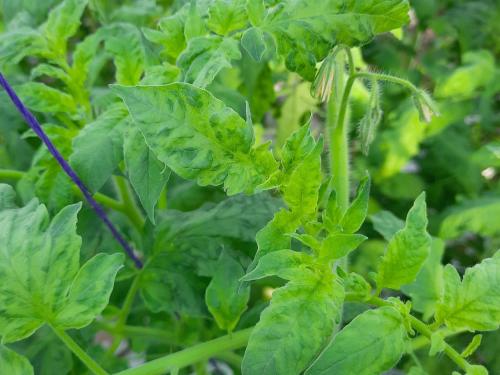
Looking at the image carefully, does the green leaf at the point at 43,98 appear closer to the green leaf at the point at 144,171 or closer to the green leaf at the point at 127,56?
the green leaf at the point at 127,56

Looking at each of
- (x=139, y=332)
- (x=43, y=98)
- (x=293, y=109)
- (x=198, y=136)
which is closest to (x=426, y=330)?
(x=198, y=136)

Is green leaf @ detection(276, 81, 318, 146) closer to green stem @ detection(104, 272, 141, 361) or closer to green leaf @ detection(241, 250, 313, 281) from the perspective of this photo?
green stem @ detection(104, 272, 141, 361)

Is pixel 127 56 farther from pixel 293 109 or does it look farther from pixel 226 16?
pixel 293 109

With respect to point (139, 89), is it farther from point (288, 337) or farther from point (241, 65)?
point (241, 65)

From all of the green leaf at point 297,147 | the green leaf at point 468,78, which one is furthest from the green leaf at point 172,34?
the green leaf at point 468,78

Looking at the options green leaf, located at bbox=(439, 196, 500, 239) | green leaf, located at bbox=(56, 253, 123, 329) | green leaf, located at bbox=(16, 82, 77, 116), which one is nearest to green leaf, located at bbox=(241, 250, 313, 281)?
green leaf, located at bbox=(56, 253, 123, 329)

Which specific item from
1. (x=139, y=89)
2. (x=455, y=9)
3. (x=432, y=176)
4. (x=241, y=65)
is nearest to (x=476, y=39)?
(x=455, y=9)

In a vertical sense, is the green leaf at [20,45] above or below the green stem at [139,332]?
above
